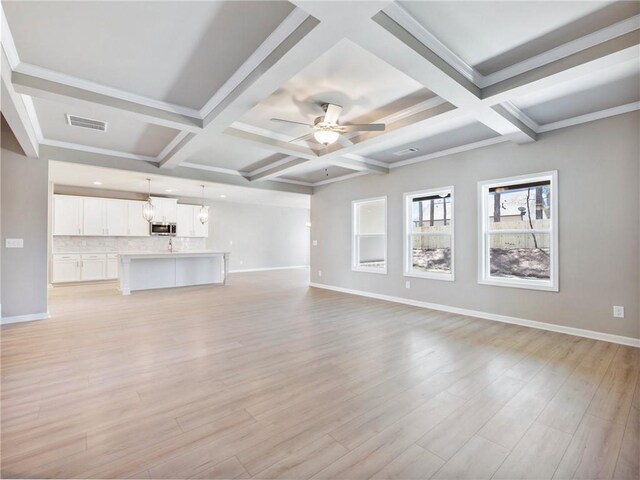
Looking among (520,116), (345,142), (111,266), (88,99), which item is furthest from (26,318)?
(520,116)

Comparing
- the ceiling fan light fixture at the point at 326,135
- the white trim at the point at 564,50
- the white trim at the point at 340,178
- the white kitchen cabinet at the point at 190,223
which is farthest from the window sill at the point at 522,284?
the white kitchen cabinet at the point at 190,223

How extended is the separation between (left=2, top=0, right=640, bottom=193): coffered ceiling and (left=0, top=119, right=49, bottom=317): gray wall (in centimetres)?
35

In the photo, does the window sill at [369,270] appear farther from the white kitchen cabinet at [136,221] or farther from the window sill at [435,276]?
the white kitchen cabinet at [136,221]

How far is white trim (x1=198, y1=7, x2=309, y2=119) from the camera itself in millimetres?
2076

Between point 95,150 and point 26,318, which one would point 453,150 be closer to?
point 95,150

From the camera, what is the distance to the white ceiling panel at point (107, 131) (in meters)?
3.54

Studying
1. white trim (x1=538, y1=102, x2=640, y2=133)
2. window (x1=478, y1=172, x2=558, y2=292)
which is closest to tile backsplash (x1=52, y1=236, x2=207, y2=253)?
window (x1=478, y1=172, x2=558, y2=292)

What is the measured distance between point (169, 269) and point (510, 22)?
7950 mm

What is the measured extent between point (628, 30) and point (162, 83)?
12.7ft

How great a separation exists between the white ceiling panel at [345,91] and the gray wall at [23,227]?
Answer: 11.1 ft

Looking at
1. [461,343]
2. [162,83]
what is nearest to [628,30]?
[461,343]

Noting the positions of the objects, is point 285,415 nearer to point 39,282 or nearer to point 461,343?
point 461,343

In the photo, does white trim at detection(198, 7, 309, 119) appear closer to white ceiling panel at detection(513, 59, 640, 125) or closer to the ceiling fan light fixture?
the ceiling fan light fixture

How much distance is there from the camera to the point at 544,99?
3.37 metres
